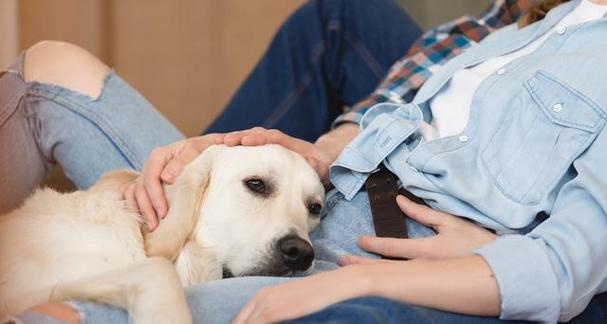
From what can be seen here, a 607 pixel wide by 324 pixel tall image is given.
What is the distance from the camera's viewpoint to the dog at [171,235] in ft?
3.37

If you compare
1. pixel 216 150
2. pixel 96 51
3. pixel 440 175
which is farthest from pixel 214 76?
pixel 440 175

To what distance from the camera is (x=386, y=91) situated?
1776 millimetres

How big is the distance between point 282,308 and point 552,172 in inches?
19.8

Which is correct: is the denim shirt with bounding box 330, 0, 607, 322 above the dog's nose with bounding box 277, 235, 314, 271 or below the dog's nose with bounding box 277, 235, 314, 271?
above

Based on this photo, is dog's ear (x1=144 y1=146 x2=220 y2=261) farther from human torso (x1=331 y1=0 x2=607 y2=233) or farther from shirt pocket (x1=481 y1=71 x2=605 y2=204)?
shirt pocket (x1=481 y1=71 x2=605 y2=204)

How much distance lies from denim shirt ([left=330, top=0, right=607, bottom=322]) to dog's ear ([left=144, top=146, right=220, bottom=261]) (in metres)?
0.25

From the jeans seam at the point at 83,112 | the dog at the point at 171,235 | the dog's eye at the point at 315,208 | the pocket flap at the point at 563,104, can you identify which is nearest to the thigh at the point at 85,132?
the jeans seam at the point at 83,112

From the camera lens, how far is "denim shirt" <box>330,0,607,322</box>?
101 cm

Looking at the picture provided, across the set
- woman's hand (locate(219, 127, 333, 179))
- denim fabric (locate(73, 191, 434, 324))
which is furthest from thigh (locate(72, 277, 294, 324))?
woman's hand (locate(219, 127, 333, 179))

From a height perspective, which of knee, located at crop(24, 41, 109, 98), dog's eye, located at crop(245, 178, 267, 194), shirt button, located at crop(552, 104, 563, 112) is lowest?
dog's eye, located at crop(245, 178, 267, 194)

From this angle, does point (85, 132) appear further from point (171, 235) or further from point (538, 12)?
point (538, 12)

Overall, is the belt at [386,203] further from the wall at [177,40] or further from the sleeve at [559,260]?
the wall at [177,40]

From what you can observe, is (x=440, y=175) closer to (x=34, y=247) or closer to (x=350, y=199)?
(x=350, y=199)

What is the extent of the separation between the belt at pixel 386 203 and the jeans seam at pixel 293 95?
706 millimetres
